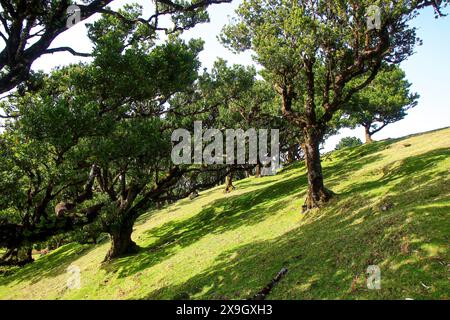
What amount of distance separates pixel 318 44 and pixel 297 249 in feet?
42.6

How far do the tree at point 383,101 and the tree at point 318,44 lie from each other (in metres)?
45.0

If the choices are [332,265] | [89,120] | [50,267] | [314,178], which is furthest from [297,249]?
[50,267]

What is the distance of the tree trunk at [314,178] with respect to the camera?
848 inches

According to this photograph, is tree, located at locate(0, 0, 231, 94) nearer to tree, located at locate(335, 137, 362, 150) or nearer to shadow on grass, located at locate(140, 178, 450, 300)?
shadow on grass, located at locate(140, 178, 450, 300)

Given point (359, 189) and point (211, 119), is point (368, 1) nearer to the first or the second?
point (359, 189)

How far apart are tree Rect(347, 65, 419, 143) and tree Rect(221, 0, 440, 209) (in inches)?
1770

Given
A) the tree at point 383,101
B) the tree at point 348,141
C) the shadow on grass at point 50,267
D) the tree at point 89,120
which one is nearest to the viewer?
the tree at point 89,120

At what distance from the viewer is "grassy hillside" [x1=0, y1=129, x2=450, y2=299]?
10430 millimetres

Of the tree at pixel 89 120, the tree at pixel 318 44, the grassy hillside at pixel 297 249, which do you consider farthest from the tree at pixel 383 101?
the tree at pixel 89 120

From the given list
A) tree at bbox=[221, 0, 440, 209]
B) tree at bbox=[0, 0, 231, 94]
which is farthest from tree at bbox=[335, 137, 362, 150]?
tree at bbox=[0, 0, 231, 94]

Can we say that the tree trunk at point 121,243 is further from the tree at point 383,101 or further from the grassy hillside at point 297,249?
the tree at point 383,101

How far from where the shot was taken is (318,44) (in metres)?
20.7
